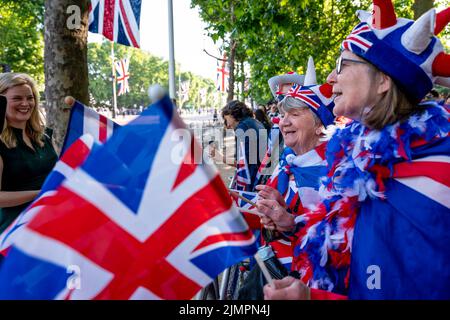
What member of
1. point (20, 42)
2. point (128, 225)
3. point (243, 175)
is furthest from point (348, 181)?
point (20, 42)

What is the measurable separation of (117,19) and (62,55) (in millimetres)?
1739

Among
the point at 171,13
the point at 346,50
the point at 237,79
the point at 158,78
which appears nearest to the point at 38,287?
the point at 346,50

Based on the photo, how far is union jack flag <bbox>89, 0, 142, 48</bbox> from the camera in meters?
4.79

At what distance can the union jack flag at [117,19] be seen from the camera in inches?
188

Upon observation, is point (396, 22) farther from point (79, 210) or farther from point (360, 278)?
point (79, 210)

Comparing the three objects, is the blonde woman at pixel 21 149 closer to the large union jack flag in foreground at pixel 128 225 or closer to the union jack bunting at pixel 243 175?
the large union jack flag in foreground at pixel 128 225

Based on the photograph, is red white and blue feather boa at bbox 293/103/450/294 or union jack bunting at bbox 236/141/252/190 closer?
red white and blue feather boa at bbox 293/103/450/294

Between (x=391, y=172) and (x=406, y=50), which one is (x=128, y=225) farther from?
(x=406, y=50)

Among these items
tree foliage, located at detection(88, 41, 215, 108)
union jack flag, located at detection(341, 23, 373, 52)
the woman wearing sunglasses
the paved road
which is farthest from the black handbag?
tree foliage, located at detection(88, 41, 215, 108)

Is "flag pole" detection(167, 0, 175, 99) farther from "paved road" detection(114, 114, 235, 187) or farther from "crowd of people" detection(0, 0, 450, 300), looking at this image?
"crowd of people" detection(0, 0, 450, 300)

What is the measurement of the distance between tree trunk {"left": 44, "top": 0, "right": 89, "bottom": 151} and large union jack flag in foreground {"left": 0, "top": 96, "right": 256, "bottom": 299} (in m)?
2.49

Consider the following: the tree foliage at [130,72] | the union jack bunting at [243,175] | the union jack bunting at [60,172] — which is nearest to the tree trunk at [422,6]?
the union jack bunting at [243,175]

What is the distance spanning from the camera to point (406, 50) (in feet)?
4.67

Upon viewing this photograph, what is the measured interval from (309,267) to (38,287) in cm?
113
